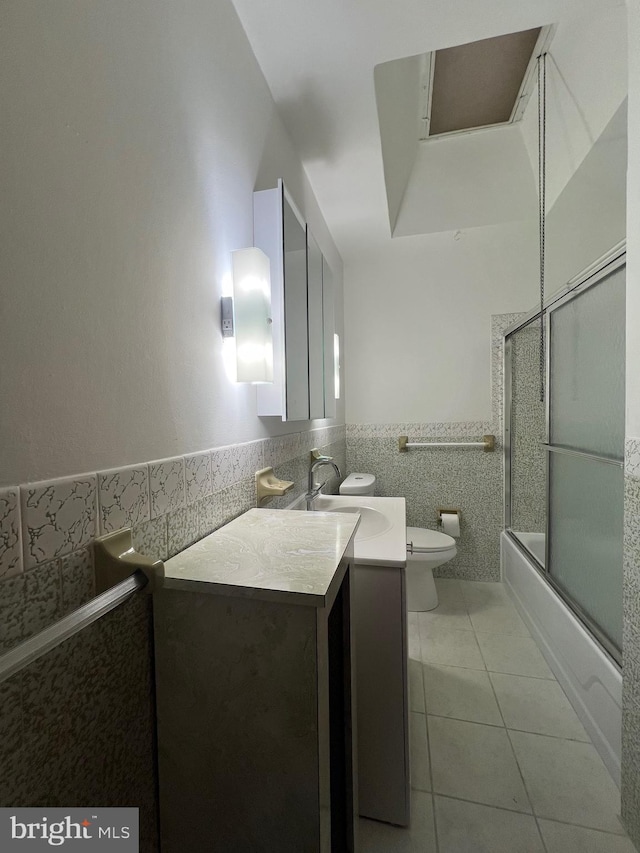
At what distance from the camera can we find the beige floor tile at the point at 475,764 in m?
1.07

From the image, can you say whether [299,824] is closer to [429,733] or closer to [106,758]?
[106,758]

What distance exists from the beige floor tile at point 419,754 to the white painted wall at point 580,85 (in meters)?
2.40

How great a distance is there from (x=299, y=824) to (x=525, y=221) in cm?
288

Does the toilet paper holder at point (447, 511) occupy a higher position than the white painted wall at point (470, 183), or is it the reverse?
the white painted wall at point (470, 183)

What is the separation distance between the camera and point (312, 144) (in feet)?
5.00

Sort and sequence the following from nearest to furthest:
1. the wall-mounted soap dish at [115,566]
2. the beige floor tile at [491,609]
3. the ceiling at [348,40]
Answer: the wall-mounted soap dish at [115,566] → the ceiling at [348,40] → the beige floor tile at [491,609]

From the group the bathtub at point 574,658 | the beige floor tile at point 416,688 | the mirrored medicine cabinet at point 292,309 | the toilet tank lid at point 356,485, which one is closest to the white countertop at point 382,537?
the mirrored medicine cabinet at point 292,309

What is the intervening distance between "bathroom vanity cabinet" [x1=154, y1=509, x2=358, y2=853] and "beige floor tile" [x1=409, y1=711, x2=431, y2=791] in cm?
73

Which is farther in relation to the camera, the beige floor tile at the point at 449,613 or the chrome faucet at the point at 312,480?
the beige floor tile at the point at 449,613

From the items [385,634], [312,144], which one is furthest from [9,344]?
[312,144]

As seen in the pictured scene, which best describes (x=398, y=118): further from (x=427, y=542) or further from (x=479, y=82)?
(x=427, y=542)

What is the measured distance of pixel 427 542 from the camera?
2031mm

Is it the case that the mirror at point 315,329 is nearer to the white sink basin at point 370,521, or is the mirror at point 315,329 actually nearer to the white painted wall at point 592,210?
the white sink basin at point 370,521

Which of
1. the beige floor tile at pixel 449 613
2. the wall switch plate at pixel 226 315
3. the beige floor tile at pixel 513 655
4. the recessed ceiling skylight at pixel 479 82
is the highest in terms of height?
the recessed ceiling skylight at pixel 479 82
